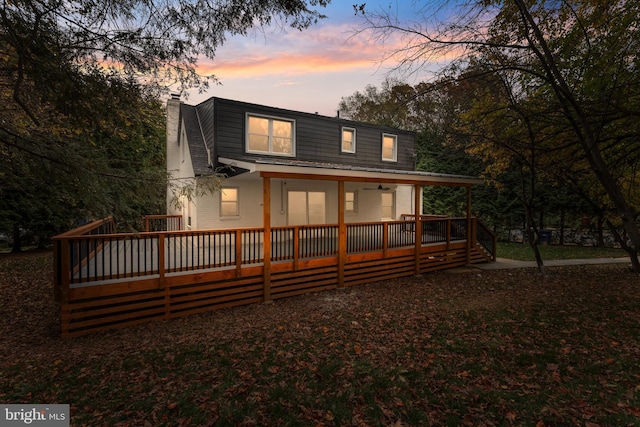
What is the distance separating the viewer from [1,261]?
11852 mm

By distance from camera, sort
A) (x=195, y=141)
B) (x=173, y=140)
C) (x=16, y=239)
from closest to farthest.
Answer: (x=195, y=141)
(x=16, y=239)
(x=173, y=140)

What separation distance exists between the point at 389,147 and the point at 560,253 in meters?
9.40

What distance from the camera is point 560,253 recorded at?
Result: 48.0 ft

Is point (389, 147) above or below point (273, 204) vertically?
above

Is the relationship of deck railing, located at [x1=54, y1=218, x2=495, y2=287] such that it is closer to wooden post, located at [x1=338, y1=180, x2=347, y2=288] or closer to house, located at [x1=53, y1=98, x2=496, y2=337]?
house, located at [x1=53, y1=98, x2=496, y2=337]

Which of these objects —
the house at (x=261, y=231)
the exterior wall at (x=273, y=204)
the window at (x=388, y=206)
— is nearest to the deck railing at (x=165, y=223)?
the house at (x=261, y=231)

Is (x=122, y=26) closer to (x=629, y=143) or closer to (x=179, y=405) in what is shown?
(x=179, y=405)

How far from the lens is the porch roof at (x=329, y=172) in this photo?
7.43m

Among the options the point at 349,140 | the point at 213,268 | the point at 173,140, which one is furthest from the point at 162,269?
the point at 173,140

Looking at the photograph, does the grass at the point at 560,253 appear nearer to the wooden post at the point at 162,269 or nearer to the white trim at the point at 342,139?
the white trim at the point at 342,139

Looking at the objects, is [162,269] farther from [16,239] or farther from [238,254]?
[16,239]

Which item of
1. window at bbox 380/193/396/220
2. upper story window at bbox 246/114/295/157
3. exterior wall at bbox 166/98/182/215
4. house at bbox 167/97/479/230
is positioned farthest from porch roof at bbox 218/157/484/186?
exterior wall at bbox 166/98/182/215

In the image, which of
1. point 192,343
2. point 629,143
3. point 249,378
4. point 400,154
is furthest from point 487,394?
point 400,154

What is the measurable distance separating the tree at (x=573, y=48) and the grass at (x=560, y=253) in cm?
831
